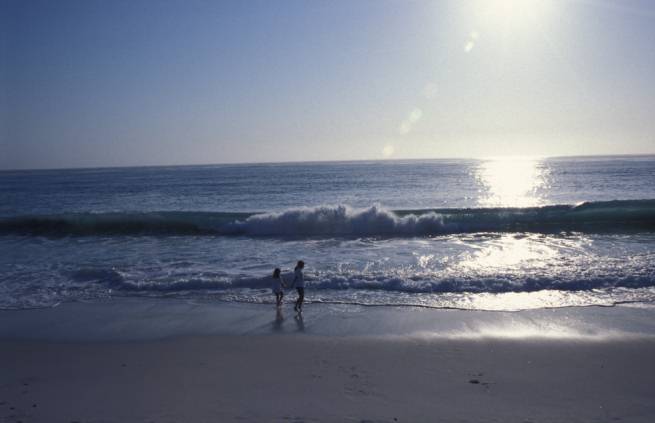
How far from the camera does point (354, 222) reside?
20.2 metres

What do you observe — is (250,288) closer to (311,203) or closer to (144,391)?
(144,391)

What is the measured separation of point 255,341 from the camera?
747 centimetres

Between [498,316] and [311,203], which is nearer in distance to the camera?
[498,316]

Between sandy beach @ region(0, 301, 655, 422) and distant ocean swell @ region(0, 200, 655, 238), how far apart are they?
36.3ft

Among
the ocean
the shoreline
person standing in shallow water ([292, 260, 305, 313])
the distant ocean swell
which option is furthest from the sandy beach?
the distant ocean swell

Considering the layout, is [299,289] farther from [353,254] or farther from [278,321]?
[353,254]

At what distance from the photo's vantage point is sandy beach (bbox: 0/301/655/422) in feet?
16.9

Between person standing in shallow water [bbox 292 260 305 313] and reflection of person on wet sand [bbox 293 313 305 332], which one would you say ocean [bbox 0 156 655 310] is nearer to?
person standing in shallow water [bbox 292 260 305 313]

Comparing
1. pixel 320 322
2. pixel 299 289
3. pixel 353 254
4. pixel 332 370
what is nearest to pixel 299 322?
pixel 320 322

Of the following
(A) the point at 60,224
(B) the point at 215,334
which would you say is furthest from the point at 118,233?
(B) the point at 215,334

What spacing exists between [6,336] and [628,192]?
34709 mm

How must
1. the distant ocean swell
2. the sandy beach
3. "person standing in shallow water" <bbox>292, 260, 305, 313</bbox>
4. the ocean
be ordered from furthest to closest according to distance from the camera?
the distant ocean swell
the ocean
"person standing in shallow water" <bbox>292, 260, 305, 313</bbox>
the sandy beach

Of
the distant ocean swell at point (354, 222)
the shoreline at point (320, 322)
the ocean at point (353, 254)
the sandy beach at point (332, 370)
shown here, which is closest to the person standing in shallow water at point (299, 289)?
the shoreline at point (320, 322)

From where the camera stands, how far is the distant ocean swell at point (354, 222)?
64.3 feet
